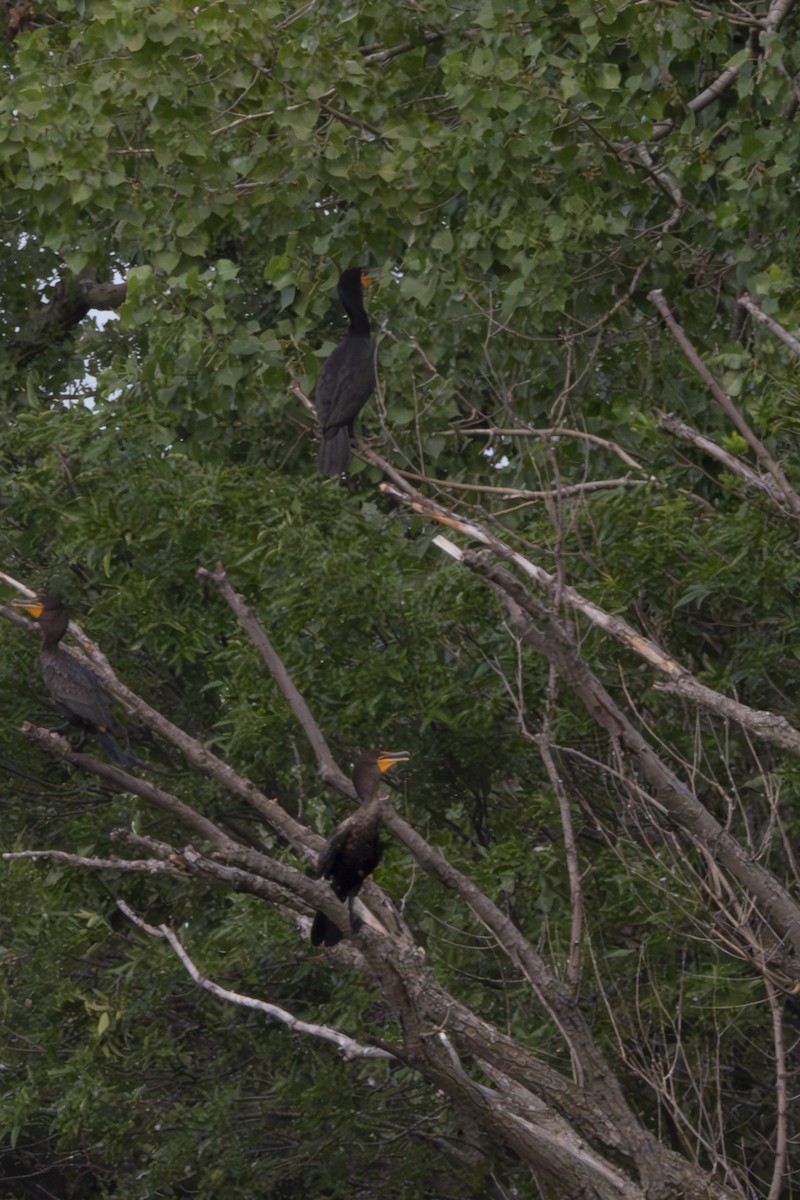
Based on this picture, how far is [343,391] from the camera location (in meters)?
8.28

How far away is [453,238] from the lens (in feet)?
28.5

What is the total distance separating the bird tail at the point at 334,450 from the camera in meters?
8.12

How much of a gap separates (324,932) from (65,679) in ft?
7.30

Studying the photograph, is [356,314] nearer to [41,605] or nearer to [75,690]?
[41,605]

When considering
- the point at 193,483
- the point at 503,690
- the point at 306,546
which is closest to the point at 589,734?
the point at 503,690

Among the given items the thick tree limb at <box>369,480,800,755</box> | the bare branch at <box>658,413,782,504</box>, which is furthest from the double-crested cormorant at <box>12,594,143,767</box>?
the bare branch at <box>658,413,782,504</box>

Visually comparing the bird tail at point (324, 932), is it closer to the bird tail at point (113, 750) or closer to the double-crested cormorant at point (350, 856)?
the double-crested cormorant at point (350, 856)

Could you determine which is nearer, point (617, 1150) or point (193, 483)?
point (617, 1150)

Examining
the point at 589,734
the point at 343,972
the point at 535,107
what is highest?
the point at 535,107

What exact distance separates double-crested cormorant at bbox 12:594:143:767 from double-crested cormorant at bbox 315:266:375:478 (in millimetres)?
1444

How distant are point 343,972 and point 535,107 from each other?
139 inches

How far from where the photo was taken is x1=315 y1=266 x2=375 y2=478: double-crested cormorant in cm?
817

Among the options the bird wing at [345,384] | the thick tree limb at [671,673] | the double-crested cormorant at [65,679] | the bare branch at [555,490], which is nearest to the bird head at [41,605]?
the double-crested cormorant at [65,679]

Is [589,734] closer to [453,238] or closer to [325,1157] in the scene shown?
[325,1157]
